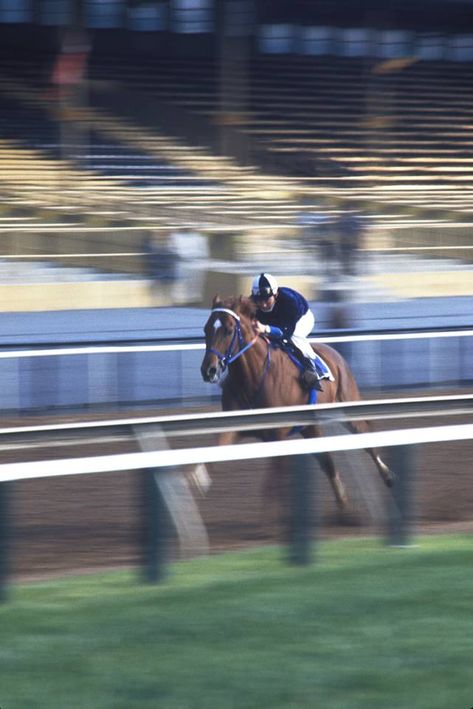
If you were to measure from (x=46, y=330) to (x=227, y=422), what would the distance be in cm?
994

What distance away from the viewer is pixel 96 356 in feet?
35.9

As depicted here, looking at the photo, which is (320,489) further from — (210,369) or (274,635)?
(210,369)

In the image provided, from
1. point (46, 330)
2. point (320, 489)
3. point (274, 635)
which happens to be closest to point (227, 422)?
point (320, 489)

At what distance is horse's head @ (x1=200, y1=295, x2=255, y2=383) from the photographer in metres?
7.37

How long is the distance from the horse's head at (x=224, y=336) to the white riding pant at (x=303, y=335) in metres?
0.46

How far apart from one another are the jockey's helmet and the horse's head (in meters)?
0.29

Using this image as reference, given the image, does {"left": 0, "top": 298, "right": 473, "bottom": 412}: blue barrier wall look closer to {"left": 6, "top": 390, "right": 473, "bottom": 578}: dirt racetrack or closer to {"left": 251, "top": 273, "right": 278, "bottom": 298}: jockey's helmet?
{"left": 251, "top": 273, "right": 278, "bottom": 298}: jockey's helmet

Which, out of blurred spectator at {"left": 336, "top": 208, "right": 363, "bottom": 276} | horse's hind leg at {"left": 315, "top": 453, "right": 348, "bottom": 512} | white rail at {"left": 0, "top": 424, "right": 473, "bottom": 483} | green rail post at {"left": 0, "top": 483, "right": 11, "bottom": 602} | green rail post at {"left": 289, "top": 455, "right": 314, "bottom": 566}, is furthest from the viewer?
blurred spectator at {"left": 336, "top": 208, "right": 363, "bottom": 276}

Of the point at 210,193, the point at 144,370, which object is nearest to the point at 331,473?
the point at 144,370

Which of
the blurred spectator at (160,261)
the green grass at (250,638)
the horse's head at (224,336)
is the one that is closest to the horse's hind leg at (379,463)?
the green grass at (250,638)

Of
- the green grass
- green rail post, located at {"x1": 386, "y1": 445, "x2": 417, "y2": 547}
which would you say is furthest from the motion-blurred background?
the green grass

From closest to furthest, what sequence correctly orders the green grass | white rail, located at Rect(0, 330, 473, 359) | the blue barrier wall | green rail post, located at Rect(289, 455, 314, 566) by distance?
the green grass
green rail post, located at Rect(289, 455, 314, 566)
white rail, located at Rect(0, 330, 473, 359)
the blue barrier wall

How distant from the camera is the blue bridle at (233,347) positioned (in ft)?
24.3

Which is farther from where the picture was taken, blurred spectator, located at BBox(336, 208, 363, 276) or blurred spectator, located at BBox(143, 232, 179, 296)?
blurred spectator, located at BBox(143, 232, 179, 296)
